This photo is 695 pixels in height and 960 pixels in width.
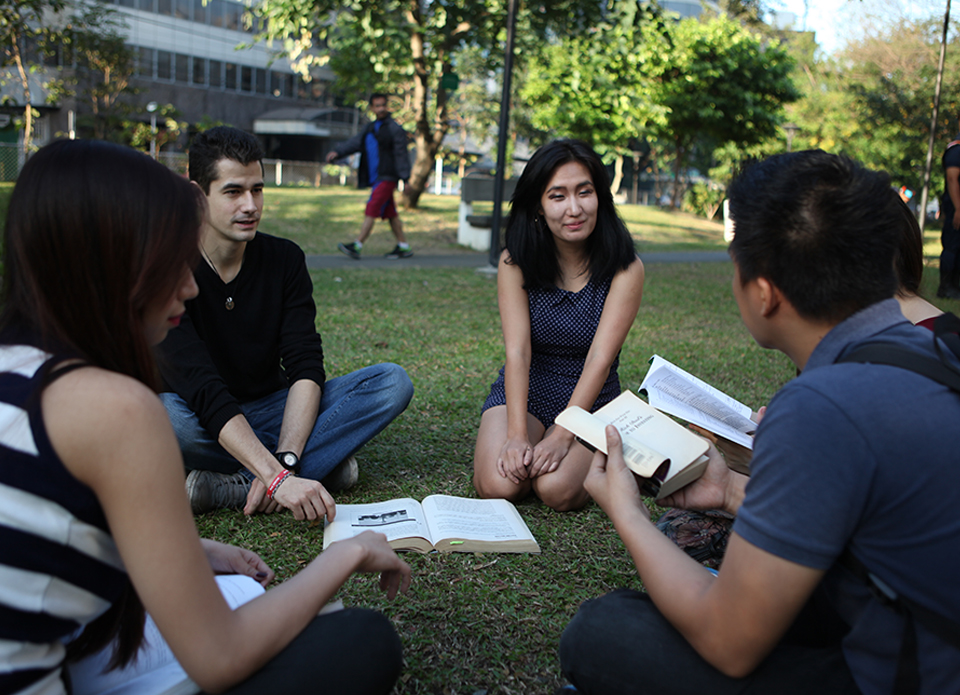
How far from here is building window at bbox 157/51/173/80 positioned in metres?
38.2

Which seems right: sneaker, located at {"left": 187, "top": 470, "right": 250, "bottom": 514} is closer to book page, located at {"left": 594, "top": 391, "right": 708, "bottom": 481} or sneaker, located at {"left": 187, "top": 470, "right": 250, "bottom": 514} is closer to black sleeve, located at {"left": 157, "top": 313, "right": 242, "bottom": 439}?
black sleeve, located at {"left": 157, "top": 313, "right": 242, "bottom": 439}

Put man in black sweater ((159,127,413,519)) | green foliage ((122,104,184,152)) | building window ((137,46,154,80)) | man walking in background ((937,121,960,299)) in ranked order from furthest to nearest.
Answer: building window ((137,46,154,80)), green foliage ((122,104,184,152)), man walking in background ((937,121,960,299)), man in black sweater ((159,127,413,519))

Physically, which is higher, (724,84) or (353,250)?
(724,84)

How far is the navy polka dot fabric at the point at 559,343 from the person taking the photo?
11.7ft

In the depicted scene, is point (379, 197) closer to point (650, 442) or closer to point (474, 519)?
point (474, 519)

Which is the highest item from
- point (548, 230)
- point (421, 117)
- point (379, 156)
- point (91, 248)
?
point (421, 117)

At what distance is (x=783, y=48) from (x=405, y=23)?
17.3 metres

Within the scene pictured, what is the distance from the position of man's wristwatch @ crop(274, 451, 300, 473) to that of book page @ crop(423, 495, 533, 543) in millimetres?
513

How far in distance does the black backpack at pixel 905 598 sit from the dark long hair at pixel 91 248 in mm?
1150

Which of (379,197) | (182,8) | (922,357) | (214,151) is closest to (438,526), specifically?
(214,151)

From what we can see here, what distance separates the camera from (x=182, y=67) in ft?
129

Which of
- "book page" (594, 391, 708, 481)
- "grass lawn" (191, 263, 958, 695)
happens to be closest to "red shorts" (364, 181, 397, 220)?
"grass lawn" (191, 263, 958, 695)

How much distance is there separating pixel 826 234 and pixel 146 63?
138ft

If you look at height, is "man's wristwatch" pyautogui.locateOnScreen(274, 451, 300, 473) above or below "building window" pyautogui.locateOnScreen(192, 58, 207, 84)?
below
